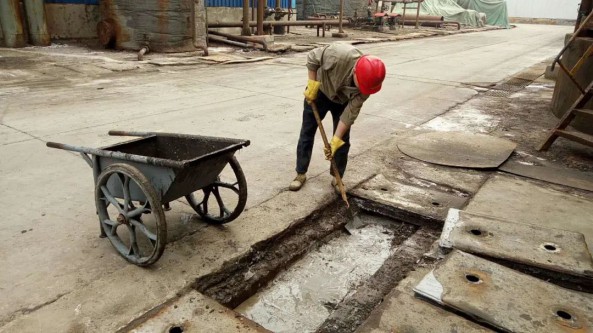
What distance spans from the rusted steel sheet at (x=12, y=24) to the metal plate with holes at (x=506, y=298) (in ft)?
35.2

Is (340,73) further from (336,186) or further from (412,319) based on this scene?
(412,319)

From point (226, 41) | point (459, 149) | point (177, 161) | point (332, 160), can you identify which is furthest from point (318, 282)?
point (226, 41)

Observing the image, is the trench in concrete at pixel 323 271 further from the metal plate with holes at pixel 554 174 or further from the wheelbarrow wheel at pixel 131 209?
the metal plate with holes at pixel 554 174

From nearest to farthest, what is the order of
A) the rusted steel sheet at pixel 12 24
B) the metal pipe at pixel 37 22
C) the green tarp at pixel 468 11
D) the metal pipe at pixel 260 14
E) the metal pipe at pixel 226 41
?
the rusted steel sheet at pixel 12 24
the metal pipe at pixel 37 22
the metal pipe at pixel 226 41
the metal pipe at pixel 260 14
the green tarp at pixel 468 11

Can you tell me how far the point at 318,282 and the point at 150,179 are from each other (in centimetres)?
125

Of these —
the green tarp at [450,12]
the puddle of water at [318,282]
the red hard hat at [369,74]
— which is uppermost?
the green tarp at [450,12]

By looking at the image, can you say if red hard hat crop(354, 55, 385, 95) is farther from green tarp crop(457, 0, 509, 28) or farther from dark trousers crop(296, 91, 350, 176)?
green tarp crop(457, 0, 509, 28)

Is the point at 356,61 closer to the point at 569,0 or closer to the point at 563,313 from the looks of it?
the point at 563,313

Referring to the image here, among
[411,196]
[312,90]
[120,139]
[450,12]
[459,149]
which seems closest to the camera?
[312,90]

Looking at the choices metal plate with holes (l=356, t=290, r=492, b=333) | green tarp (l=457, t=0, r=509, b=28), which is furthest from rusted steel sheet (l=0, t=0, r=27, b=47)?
green tarp (l=457, t=0, r=509, b=28)

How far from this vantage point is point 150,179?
7.89 feet

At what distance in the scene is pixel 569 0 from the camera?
1457 inches

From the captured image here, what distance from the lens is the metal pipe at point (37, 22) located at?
9.80 metres

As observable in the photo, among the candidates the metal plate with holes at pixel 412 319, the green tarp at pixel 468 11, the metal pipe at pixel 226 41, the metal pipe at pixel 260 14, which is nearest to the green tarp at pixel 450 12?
the green tarp at pixel 468 11
